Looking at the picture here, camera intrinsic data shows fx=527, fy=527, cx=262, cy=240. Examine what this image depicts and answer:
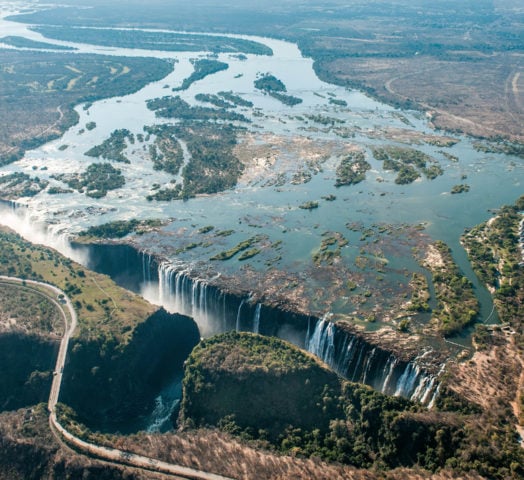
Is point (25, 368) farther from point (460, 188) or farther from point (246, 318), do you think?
point (460, 188)

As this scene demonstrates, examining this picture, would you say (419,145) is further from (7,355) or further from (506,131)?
(7,355)

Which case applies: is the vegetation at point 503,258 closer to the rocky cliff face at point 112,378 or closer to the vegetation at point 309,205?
the vegetation at point 309,205

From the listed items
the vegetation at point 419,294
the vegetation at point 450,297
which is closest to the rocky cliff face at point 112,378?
the vegetation at point 419,294

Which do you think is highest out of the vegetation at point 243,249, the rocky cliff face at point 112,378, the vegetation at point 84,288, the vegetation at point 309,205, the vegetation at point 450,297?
the vegetation at point 450,297

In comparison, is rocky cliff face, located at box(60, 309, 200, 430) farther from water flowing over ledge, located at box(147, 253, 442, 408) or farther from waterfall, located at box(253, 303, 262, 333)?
waterfall, located at box(253, 303, 262, 333)

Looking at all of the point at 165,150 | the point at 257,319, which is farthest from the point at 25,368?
the point at 165,150

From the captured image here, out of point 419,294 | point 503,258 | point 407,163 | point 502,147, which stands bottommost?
point 419,294
